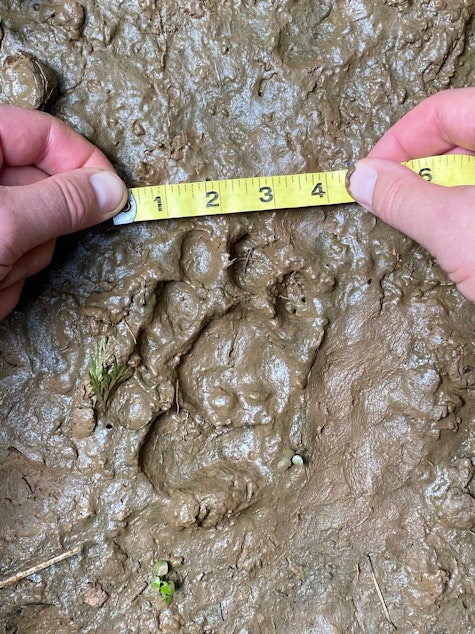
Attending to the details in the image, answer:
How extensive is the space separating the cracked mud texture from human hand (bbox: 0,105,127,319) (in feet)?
0.71

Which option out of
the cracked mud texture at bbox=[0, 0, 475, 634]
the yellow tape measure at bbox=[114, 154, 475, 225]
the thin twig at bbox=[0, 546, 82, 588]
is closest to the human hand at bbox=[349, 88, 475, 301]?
the yellow tape measure at bbox=[114, 154, 475, 225]

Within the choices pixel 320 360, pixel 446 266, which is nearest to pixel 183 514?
pixel 320 360

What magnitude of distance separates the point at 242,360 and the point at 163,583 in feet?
4.29

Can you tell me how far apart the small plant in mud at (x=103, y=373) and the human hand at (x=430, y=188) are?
1.54 m

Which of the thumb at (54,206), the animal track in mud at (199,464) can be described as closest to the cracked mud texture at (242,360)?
the animal track in mud at (199,464)

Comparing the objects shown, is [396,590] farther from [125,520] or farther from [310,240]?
[310,240]

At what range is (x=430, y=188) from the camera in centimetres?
239

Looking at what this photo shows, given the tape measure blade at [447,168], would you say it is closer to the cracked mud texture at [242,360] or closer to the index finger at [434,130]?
the index finger at [434,130]

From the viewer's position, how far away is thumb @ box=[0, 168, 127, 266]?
2.25 metres

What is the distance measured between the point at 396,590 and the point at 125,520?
1550mm

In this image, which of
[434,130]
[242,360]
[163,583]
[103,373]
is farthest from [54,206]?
[163,583]

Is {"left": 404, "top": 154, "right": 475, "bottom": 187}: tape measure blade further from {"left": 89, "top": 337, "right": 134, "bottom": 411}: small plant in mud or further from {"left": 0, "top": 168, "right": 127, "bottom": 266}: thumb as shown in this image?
{"left": 89, "top": 337, "right": 134, "bottom": 411}: small plant in mud

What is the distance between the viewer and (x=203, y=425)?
298cm

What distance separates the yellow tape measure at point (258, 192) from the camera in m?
2.79
